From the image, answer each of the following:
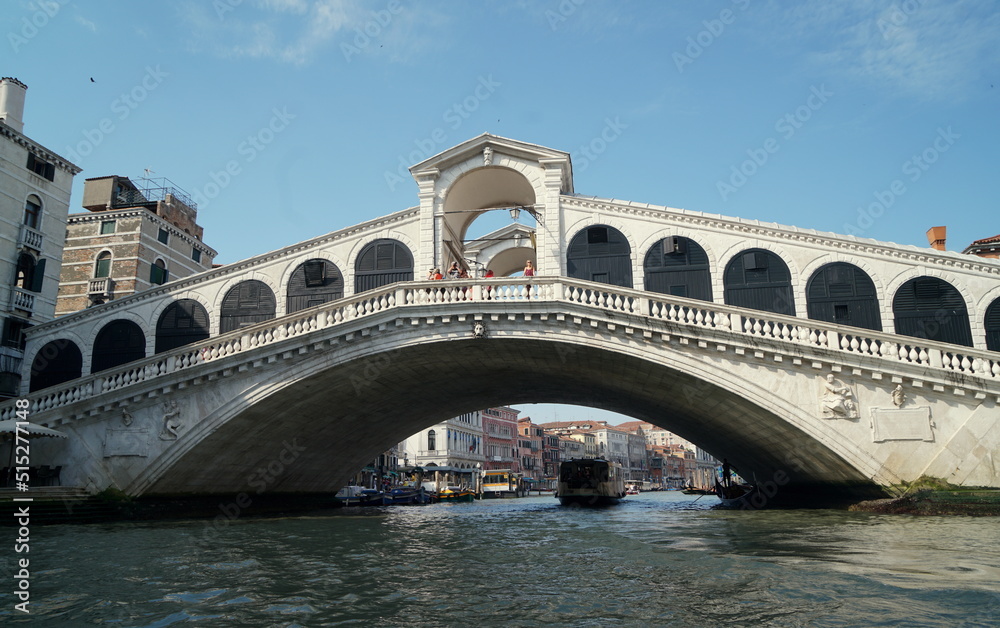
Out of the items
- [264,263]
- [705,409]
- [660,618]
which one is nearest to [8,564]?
[660,618]

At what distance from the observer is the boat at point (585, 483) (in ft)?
133

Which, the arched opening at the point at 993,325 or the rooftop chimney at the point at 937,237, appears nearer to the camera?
the arched opening at the point at 993,325

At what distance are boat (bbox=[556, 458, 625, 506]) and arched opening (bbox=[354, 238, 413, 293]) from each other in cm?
1927

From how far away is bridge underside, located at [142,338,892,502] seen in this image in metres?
20.6

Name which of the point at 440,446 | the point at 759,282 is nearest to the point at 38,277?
the point at 759,282

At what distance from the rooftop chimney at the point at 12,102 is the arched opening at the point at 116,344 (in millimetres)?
8095

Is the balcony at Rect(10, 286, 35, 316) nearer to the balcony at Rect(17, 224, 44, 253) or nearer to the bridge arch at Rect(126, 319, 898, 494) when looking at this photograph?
the balcony at Rect(17, 224, 44, 253)

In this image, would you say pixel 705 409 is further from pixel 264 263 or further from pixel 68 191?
pixel 68 191

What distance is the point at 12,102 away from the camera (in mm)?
27062

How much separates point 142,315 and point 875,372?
24397mm

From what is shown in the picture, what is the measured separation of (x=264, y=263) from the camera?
2636 centimetres

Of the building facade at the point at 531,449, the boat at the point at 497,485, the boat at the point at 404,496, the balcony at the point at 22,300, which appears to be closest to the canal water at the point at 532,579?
the balcony at the point at 22,300

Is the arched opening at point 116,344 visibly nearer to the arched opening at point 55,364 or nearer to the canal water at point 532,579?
the arched opening at point 55,364

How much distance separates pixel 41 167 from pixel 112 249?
9.37 metres
